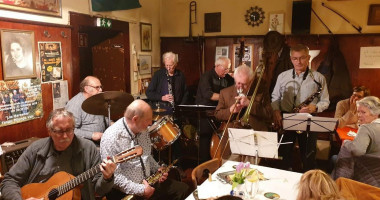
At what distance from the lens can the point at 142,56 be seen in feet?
20.4

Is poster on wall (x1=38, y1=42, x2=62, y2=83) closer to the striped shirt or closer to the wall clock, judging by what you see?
the striped shirt

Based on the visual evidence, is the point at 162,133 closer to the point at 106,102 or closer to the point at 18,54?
the point at 106,102

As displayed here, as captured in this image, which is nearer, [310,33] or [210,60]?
[310,33]

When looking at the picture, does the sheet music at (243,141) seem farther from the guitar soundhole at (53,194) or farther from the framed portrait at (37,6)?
the framed portrait at (37,6)

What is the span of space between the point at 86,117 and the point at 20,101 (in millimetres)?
780

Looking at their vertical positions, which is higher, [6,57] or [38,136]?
[6,57]

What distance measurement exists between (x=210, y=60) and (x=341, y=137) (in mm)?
3231

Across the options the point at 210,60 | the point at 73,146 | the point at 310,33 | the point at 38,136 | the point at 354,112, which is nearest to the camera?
the point at 73,146

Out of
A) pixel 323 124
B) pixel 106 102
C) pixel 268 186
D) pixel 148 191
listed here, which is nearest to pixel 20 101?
pixel 106 102

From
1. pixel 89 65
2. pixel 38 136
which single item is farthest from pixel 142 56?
pixel 38 136

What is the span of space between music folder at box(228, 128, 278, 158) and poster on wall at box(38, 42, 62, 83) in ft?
8.48

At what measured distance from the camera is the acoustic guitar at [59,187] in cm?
257

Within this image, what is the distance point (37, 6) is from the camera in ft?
12.6

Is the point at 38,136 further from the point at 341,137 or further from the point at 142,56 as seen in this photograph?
the point at 341,137
